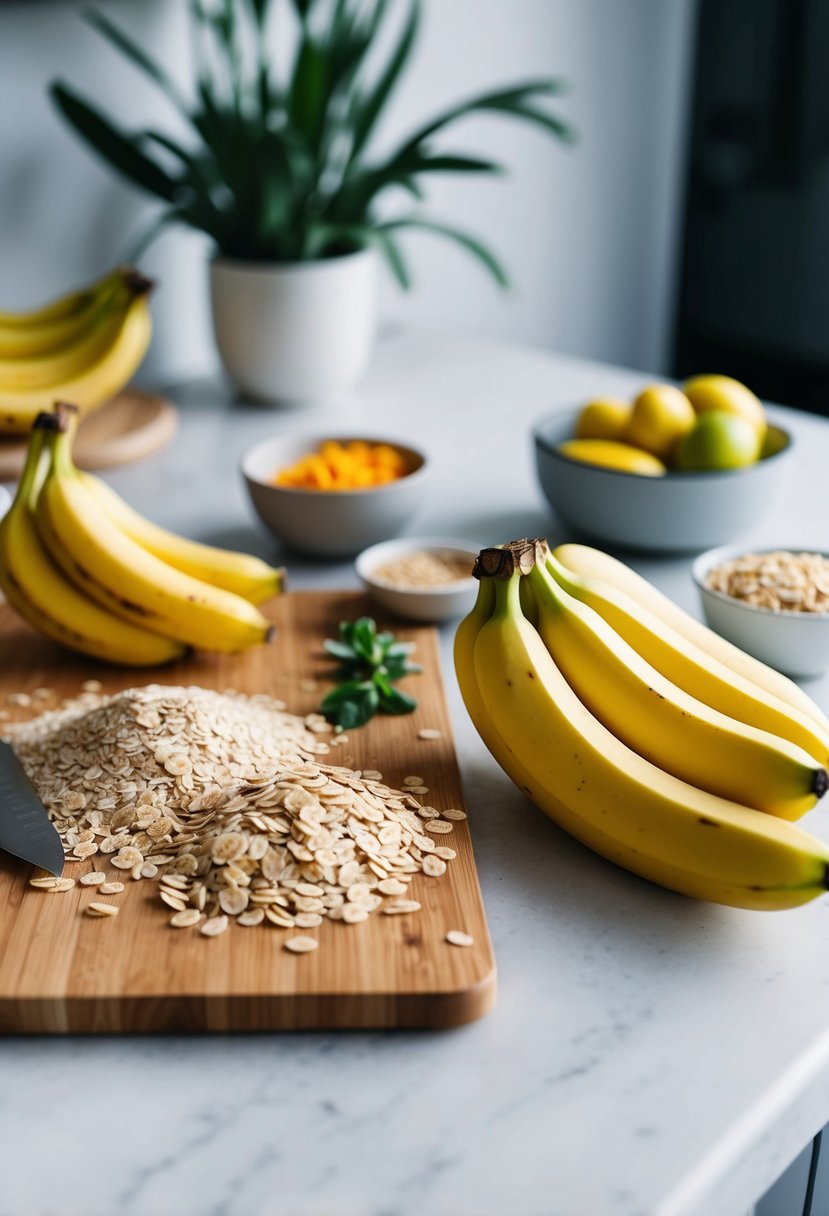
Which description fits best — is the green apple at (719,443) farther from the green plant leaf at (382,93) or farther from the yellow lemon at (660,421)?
the green plant leaf at (382,93)

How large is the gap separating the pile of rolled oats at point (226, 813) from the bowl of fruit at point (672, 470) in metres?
0.44

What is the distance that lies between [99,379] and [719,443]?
79 centimetres

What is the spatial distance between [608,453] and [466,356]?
0.80 metres

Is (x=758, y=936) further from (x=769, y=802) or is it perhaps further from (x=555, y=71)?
(x=555, y=71)

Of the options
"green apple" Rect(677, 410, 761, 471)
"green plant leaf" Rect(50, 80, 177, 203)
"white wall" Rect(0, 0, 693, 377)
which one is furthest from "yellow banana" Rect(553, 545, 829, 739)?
"white wall" Rect(0, 0, 693, 377)

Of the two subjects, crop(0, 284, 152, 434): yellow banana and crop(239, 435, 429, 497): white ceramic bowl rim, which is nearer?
crop(239, 435, 429, 497): white ceramic bowl rim

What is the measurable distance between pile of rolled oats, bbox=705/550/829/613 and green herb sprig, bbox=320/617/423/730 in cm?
30

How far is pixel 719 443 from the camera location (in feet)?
4.02

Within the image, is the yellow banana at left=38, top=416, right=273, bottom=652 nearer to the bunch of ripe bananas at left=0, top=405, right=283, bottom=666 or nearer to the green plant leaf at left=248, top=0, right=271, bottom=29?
the bunch of ripe bananas at left=0, top=405, right=283, bottom=666

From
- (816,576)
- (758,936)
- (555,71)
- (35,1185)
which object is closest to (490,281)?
(555,71)

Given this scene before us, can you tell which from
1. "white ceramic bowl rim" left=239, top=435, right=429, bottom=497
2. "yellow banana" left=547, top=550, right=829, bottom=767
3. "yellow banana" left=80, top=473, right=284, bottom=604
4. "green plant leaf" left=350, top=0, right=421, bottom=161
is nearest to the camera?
"yellow banana" left=547, top=550, right=829, bottom=767

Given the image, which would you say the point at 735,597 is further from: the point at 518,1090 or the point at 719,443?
the point at 518,1090

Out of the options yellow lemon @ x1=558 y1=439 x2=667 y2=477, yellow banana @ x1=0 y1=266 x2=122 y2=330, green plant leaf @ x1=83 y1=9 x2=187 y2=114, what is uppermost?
green plant leaf @ x1=83 y1=9 x2=187 y2=114

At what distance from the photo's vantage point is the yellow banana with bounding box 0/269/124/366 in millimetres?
1581
